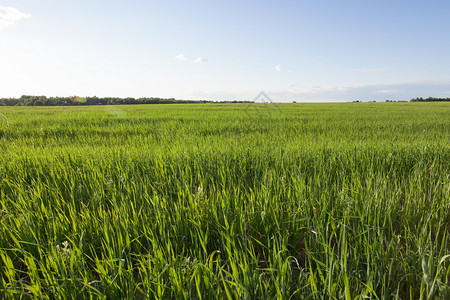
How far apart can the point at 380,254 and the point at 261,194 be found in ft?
3.26

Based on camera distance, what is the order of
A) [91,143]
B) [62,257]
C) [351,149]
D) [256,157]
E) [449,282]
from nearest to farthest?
[62,257]
[449,282]
[256,157]
[351,149]
[91,143]

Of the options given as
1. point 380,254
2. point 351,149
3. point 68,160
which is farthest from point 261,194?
point 68,160

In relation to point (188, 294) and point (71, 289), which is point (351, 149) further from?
point (71, 289)

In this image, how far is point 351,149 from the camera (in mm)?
4145

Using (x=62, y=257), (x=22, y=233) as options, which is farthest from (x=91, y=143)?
(x=62, y=257)

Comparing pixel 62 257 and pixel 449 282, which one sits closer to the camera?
pixel 62 257

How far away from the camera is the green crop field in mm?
1277

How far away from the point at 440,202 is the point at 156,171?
3.13 m

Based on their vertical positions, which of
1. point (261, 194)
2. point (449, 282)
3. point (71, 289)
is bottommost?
point (449, 282)

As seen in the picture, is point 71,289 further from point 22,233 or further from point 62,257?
point 22,233

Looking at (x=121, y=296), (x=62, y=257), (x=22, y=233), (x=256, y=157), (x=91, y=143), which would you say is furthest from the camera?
(x=91, y=143)

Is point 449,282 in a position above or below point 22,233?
below

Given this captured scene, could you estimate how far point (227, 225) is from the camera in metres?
1.68

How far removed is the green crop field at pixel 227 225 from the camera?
1.28m
